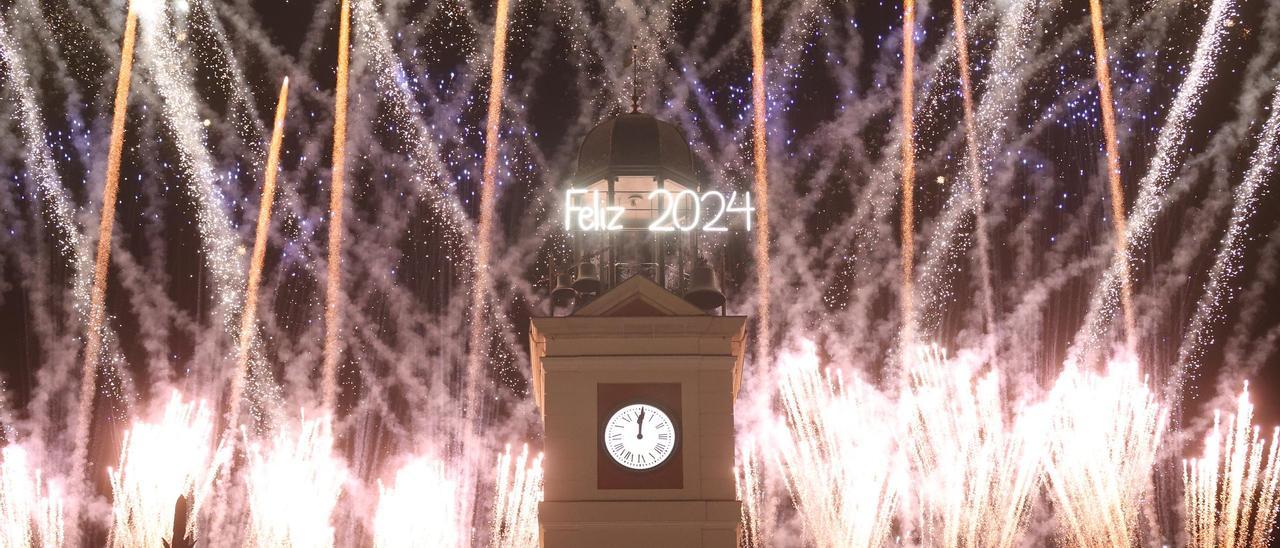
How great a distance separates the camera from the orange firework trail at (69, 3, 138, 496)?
33.9 m

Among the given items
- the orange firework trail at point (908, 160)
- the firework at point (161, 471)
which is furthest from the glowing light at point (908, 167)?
the firework at point (161, 471)

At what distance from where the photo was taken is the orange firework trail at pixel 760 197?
1335 inches

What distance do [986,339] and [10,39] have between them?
24110 mm

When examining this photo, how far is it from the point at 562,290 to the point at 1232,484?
68.8ft

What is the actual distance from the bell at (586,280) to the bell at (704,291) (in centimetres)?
150

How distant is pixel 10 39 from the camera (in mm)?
33812

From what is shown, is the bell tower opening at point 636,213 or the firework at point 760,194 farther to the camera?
the firework at point 760,194

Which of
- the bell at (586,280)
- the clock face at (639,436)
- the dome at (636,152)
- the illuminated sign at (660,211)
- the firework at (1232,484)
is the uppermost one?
the dome at (636,152)

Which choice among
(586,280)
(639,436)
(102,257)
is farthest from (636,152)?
(102,257)

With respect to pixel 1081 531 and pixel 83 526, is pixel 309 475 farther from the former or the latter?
pixel 1081 531

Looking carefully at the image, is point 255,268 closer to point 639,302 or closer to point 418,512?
point 418,512

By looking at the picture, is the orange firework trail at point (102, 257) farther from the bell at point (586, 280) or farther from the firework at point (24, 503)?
the bell at point (586, 280)

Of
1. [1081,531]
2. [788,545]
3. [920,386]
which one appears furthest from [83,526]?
[1081,531]

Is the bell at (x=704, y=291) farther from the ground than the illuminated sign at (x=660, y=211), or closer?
closer
